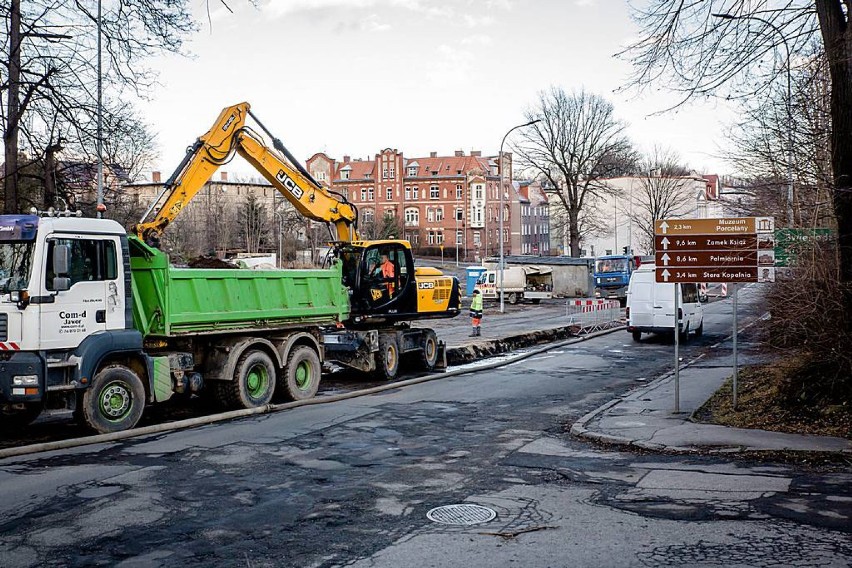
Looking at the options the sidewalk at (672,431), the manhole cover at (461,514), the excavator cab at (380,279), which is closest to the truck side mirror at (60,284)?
the manhole cover at (461,514)

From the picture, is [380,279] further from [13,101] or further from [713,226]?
[13,101]

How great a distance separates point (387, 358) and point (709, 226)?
27.4 ft

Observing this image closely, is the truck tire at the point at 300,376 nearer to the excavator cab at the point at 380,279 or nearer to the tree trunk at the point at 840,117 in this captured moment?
the excavator cab at the point at 380,279

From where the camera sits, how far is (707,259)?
42.9 ft

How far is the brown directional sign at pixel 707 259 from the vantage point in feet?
42.0

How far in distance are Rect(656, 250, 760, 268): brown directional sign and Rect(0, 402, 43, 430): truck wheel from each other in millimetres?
9472

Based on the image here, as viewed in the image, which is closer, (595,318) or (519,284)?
(595,318)

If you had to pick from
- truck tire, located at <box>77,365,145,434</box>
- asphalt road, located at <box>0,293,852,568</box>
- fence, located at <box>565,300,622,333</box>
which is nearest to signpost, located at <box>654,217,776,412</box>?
asphalt road, located at <box>0,293,852,568</box>

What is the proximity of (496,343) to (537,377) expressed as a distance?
680 centimetres

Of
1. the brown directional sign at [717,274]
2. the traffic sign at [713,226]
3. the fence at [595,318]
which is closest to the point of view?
the brown directional sign at [717,274]

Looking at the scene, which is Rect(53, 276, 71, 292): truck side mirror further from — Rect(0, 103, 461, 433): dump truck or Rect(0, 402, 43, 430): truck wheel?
Rect(0, 402, 43, 430): truck wheel

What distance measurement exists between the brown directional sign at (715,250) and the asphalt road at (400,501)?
315 cm

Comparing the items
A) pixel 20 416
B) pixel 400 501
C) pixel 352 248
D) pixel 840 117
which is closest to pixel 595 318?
pixel 352 248

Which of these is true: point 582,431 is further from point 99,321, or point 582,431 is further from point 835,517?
point 99,321
